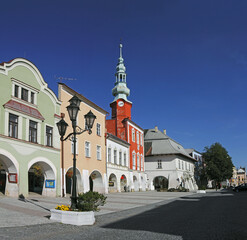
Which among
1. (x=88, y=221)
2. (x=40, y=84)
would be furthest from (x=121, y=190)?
(x=88, y=221)

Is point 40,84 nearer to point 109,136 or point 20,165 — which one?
point 20,165

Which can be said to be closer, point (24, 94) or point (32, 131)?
A: point (24, 94)

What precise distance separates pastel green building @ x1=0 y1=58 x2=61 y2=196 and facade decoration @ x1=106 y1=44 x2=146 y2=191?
1877 centimetres

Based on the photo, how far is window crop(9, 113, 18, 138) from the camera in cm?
2003

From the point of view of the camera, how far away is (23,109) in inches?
827

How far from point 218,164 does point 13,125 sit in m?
53.7

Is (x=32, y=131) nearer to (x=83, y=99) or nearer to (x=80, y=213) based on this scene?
(x=83, y=99)

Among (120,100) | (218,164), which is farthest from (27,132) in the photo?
(218,164)

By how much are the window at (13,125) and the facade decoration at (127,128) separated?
23.0m

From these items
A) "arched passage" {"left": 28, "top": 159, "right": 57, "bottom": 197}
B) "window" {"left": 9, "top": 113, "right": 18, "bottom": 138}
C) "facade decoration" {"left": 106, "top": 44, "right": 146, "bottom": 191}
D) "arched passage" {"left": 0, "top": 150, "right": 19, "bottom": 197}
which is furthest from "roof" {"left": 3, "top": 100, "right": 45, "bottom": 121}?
"facade decoration" {"left": 106, "top": 44, "right": 146, "bottom": 191}

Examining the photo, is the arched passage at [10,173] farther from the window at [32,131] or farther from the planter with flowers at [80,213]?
the planter with flowers at [80,213]

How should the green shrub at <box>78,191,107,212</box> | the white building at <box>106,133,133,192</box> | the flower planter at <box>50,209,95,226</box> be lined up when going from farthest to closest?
1. the white building at <box>106,133,133,192</box>
2. the green shrub at <box>78,191,107,212</box>
3. the flower planter at <box>50,209,95,226</box>

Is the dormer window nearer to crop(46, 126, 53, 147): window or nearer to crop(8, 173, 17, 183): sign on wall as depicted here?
crop(46, 126, 53, 147): window

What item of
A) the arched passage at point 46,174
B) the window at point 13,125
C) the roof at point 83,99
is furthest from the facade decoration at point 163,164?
the window at point 13,125
